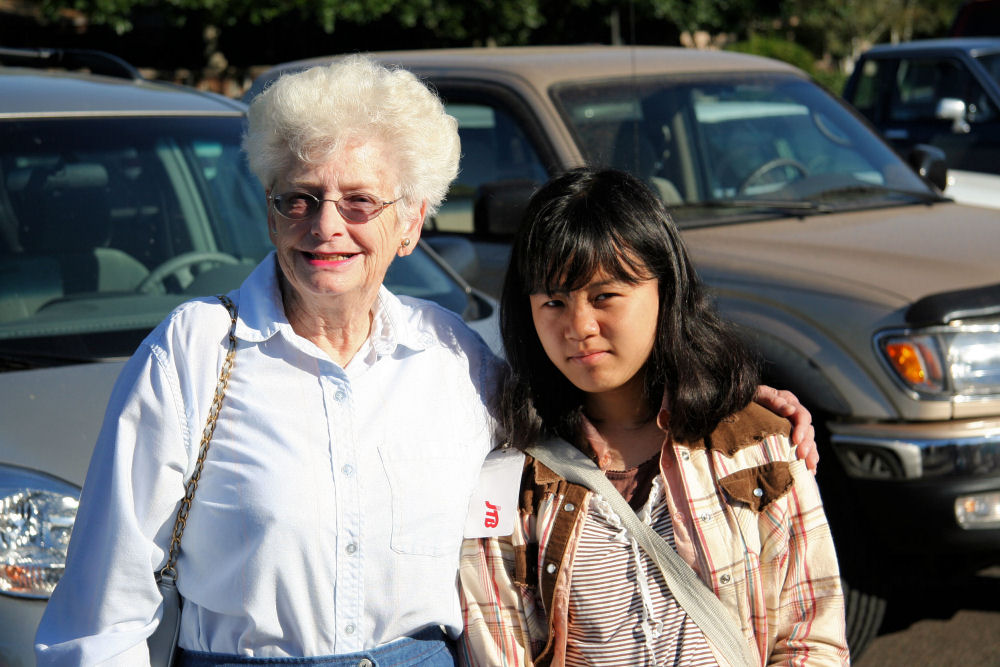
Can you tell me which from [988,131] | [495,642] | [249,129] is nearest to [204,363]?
[249,129]

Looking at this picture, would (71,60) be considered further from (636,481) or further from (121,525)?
(636,481)

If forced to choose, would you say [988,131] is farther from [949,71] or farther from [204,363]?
[204,363]

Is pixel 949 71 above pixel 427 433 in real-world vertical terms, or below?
below

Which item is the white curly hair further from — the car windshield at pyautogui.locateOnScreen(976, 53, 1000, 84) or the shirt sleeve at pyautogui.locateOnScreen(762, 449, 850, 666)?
the car windshield at pyautogui.locateOnScreen(976, 53, 1000, 84)

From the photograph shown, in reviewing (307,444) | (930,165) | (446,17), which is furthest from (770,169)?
(446,17)

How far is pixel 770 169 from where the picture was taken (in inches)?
185

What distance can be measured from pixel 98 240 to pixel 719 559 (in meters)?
2.24

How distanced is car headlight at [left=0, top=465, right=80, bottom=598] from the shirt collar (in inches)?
26.4

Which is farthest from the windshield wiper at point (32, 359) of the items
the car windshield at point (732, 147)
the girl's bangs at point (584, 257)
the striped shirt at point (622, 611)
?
the car windshield at point (732, 147)

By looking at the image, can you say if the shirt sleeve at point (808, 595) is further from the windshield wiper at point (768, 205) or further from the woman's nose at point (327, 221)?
the windshield wiper at point (768, 205)

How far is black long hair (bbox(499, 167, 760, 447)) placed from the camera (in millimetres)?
2062

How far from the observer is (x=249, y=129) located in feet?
6.98

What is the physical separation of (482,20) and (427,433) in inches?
845

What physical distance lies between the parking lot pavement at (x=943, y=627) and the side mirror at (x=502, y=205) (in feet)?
6.17
